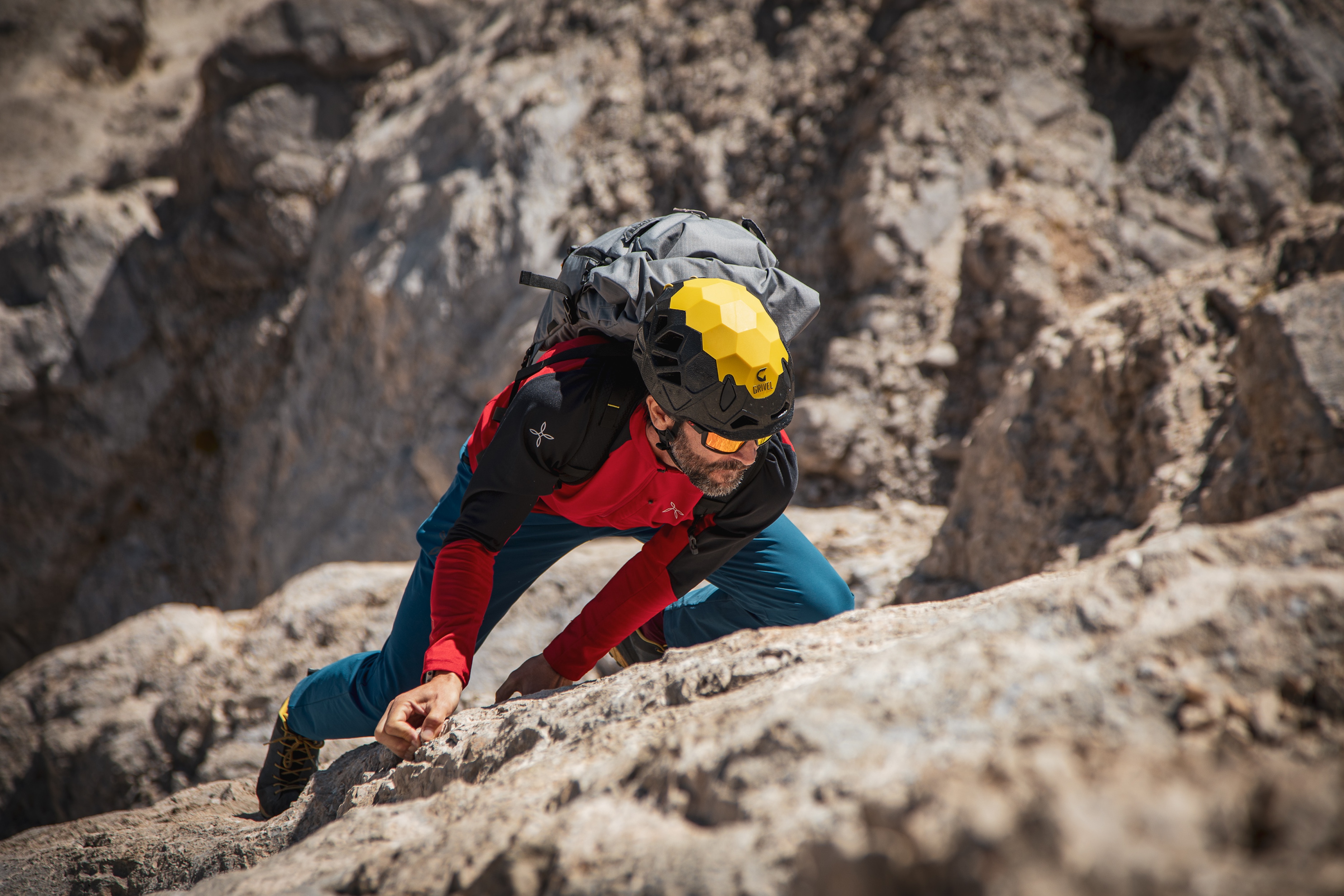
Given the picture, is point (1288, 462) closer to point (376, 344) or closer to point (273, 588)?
point (376, 344)

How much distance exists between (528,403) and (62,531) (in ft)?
35.6

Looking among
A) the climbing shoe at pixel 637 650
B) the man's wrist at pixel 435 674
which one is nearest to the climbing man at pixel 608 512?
the man's wrist at pixel 435 674

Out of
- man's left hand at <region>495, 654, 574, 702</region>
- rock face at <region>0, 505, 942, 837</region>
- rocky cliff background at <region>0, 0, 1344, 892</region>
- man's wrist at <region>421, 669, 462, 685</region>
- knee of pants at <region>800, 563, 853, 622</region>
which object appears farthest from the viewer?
rock face at <region>0, 505, 942, 837</region>

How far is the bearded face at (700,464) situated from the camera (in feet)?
8.72

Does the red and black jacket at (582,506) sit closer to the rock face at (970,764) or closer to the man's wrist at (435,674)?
the man's wrist at (435,674)

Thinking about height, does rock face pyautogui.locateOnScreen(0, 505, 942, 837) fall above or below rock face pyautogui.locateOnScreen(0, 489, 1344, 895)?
below

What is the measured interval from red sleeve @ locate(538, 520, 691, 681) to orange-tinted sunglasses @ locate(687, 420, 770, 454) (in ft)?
1.49

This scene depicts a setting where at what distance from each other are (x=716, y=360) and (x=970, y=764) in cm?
153

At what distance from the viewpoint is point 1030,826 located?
3.24 feet

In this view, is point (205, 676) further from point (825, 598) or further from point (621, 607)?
point (825, 598)

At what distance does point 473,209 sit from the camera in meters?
8.12

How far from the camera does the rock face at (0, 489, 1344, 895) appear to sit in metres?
0.97

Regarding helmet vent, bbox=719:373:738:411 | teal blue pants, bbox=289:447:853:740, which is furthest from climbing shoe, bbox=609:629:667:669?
helmet vent, bbox=719:373:738:411

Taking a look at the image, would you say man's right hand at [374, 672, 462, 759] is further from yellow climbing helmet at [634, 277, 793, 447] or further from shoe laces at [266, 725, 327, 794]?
yellow climbing helmet at [634, 277, 793, 447]
